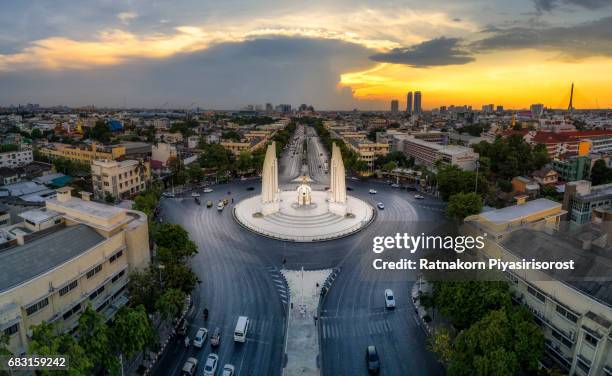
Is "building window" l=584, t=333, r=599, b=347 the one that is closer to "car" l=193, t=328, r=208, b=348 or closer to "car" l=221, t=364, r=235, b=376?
"car" l=221, t=364, r=235, b=376

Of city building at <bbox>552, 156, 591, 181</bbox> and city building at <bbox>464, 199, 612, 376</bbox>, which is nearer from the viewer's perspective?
city building at <bbox>464, 199, 612, 376</bbox>

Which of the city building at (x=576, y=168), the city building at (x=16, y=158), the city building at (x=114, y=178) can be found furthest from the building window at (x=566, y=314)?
the city building at (x=16, y=158)

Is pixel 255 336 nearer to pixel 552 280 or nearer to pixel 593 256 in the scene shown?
pixel 552 280

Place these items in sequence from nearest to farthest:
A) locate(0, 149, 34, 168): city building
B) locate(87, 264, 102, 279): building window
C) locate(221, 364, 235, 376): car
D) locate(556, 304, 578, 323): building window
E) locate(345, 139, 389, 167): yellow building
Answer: locate(556, 304, 578, 323): building window < locate(221, 364, 235, 376): car < locate(87, 264, 102, 279): building window < locate(0, 149, 34, 168): city building < locate(345, 139, 389, 167): yellow building

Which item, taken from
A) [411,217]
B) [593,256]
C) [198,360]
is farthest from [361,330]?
[411,217]

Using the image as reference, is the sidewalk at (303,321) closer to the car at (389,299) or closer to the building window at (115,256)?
the car at (389,299)

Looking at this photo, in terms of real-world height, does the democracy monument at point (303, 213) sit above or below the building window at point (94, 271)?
below

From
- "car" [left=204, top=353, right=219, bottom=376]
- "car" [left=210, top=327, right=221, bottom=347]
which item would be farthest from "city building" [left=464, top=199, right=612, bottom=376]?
"car" [left=210, top=327, right=221, bottom=347]
